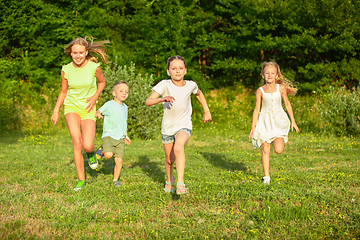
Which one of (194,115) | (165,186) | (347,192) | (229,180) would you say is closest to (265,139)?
(229,180)

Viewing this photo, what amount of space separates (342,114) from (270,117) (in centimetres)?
848

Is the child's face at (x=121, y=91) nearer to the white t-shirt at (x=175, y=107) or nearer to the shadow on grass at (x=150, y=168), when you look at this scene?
the white t-shirt at (x=175, y=107)

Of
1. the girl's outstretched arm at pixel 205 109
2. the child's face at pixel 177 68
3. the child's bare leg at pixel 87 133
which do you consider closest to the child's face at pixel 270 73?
the girl's outstretched arm at pixel 205 109

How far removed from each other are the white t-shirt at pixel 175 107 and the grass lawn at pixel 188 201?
115 cm

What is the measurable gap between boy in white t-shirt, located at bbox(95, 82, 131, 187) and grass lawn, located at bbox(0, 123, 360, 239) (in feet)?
1.68

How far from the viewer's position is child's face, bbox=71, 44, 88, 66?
20.7 feet

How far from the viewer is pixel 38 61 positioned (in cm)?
2070

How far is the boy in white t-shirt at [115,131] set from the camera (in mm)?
6941

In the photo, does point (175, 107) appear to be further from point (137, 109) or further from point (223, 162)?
point (137, 109)

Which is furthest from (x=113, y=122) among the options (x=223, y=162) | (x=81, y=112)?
(x=223, y=162)

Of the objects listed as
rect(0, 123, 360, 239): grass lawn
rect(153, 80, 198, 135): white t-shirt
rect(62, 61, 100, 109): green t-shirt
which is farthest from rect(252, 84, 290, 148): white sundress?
rect(62, 61, 100, 109): green t-shirt

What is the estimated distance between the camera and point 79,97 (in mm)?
6383

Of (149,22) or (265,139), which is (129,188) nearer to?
(265,139)

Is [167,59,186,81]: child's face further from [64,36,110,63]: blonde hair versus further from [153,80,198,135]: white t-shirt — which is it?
[64,36,110,63]: blonde hair
